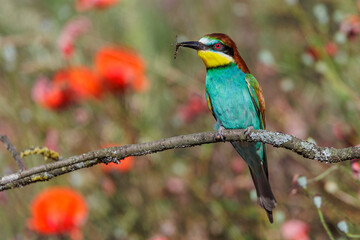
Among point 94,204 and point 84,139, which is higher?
point 84,139

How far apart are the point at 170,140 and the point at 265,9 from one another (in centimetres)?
253

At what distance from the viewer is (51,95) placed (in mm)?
2436

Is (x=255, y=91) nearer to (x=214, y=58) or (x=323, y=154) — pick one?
(x=214, y=58)

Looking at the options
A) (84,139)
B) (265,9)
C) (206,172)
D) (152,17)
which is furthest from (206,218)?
(152,17)

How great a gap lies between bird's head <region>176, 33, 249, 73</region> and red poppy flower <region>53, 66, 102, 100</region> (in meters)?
0.92

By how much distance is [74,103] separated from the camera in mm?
2592

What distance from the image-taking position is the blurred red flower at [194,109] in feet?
8.24

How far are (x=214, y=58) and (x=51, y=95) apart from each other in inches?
40.4

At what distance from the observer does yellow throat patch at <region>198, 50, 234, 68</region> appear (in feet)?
5.68

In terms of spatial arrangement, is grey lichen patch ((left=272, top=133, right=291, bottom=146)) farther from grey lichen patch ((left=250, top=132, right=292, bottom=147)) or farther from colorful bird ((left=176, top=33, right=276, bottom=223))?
colorful bird ((left=176, top=33, right=276, bottom=223))

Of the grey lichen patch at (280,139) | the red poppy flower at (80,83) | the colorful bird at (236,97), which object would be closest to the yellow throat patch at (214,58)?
the colorful bird at (236,97)

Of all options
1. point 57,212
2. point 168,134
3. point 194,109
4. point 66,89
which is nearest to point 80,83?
point 66,89

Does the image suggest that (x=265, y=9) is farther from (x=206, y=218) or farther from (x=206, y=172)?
(x=206, y=218)

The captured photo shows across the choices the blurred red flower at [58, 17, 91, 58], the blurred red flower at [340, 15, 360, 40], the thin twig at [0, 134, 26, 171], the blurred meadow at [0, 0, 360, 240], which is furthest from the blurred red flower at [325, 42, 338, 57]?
the thin twig at [0, 134, 26, 171]
